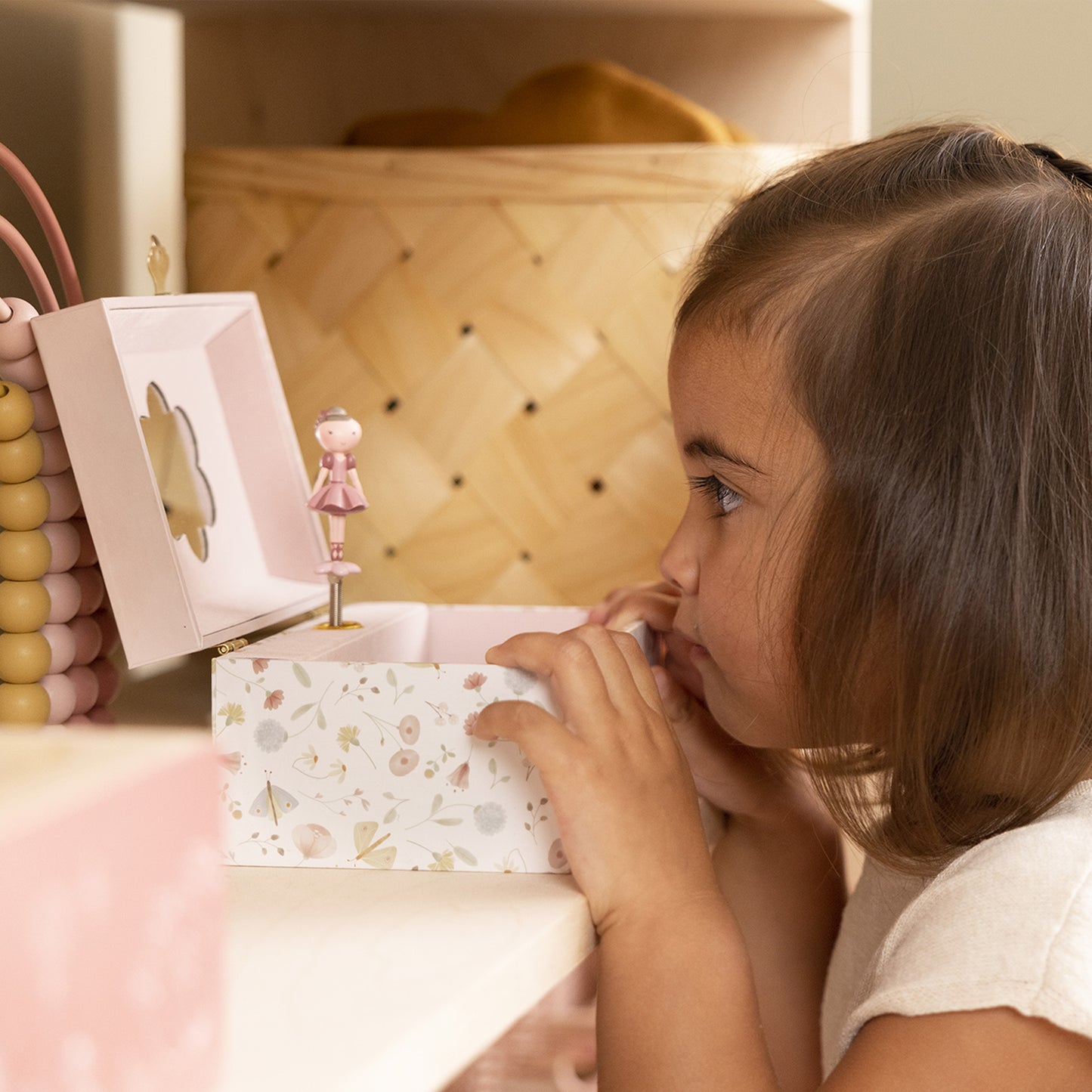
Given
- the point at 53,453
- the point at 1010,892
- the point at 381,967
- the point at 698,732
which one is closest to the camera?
the point at 381,967

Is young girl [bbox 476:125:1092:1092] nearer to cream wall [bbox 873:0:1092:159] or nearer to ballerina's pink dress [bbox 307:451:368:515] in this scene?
ballerina's pink dress [bbox 307:451:368:515]

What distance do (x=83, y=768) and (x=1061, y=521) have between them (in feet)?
1.44

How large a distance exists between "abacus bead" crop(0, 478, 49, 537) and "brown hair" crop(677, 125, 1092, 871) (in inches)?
13.7

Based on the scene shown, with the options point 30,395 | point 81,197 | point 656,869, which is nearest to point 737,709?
point 656,869

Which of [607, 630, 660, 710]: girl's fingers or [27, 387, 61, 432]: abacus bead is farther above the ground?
[27, 387, 61, 432]: abacus bead

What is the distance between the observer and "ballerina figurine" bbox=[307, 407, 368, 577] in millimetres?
628

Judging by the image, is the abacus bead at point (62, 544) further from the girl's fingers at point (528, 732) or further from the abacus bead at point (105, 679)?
the girl's fingers at point (528, 732)

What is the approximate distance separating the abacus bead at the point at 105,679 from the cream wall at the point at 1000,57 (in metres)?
0.89

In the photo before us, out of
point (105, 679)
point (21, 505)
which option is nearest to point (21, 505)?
point (21, 505)

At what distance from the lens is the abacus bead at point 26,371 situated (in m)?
0.57

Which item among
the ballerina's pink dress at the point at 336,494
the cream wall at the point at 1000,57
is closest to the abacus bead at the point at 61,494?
the ballerina's pink dress at the point at 336,494

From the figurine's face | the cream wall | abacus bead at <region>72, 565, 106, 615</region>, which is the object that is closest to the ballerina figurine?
the figurine's face

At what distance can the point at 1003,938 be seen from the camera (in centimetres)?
47

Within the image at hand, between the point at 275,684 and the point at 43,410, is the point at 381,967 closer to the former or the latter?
the point at 275,684
